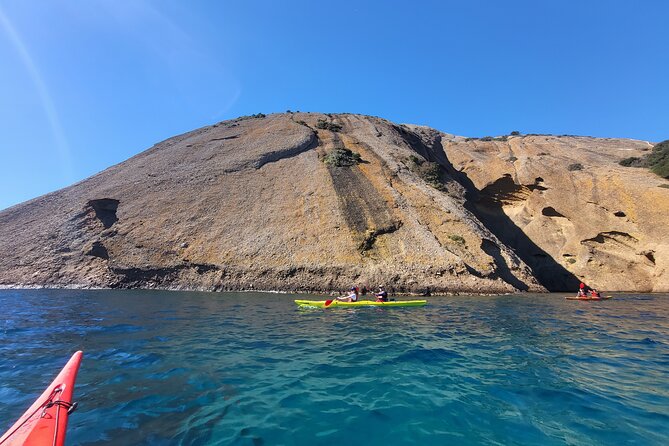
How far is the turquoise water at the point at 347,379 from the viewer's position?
6656mm

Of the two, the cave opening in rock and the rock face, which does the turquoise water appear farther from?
the cave opening in rock

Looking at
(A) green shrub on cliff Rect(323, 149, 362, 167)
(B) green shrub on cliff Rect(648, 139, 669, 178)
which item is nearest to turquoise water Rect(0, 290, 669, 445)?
(A) green shrub on cliff Rect(323, 149, 362, 167)

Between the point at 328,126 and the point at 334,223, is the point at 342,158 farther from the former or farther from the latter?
the point at 328,126

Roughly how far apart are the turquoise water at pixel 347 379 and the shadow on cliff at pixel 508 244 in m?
19.5

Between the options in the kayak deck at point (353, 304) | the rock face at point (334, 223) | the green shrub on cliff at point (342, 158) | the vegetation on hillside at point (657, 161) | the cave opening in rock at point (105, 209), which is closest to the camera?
the kayak deck at point (353, 304)

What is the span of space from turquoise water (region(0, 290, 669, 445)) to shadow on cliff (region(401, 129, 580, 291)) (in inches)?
767

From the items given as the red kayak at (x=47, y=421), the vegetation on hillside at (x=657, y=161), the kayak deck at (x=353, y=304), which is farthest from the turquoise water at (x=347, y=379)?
the vegetation on hillside at (x=657, y=161)

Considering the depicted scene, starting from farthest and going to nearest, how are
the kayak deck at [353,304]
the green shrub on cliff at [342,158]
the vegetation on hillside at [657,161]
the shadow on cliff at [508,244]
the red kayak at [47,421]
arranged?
1. the green shrub on cliff at [342,158]
2. the vegetation on hillside at [657,161]
3. the shadow on cliff at [508,244]
4. the kayak deck at [353,304]
5. the red kayak at [47,421]

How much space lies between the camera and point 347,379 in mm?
9367

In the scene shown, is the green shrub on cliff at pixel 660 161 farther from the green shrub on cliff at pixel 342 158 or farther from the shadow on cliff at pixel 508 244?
the green shrub on cliff at pixel 342 158

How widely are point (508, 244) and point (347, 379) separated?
153 feet

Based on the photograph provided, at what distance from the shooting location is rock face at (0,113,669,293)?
3428cm

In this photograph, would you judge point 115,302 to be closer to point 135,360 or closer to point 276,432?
point 135,360

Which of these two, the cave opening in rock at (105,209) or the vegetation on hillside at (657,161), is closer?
the cave opening in rock at (105,209)
